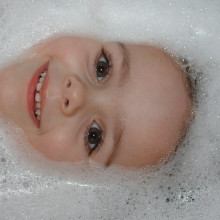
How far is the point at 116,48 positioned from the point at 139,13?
285 mm

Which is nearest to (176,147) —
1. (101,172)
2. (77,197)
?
(101,172)

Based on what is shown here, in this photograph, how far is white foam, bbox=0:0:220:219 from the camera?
1156 millimetres

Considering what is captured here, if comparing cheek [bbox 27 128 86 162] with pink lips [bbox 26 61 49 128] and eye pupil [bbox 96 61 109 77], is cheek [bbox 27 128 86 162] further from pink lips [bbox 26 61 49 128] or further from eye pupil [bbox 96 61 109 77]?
eye pupil [bbox 96 61 109 77]

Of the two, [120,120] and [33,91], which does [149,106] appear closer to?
[120,120]

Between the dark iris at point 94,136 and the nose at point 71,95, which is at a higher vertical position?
the nose at point 71,95

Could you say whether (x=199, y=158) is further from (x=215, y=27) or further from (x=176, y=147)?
(x=215, y=27)

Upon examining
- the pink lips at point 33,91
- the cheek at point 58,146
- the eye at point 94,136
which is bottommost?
the cheek at point 58,146

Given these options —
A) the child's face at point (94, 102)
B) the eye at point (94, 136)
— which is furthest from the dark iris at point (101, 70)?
the eye at point (94, 136)

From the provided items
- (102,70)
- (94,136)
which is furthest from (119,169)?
(102,70)

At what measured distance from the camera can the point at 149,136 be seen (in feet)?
3.24

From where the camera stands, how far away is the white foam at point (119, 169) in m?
1.16

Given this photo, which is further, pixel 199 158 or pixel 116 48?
pixel 199 158

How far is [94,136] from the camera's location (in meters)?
1.00

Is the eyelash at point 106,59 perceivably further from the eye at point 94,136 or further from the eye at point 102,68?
the eye at point 94,136
